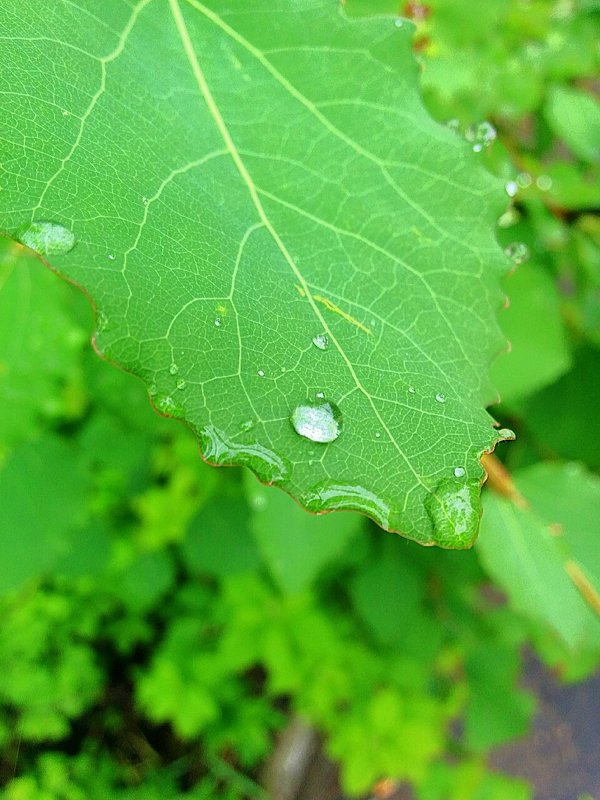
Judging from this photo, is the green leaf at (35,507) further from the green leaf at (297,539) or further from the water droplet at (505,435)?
the water droplet at (505,435)

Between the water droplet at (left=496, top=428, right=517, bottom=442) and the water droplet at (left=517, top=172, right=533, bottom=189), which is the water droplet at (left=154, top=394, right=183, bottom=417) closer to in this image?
the water droplet at (left=496, top=428, right=517, bottom=442)

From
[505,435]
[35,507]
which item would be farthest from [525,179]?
[35,507]

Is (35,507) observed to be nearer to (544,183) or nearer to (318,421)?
(318,421)

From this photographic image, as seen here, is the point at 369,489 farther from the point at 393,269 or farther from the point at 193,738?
the point at 193,738

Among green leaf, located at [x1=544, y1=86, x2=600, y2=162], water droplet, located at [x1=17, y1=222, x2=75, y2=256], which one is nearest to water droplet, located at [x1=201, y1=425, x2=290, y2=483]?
water droplet, located at [x1=17, y1=222, x2=75, y2=256]

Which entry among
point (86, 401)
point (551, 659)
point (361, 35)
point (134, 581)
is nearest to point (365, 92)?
point (361, 35)

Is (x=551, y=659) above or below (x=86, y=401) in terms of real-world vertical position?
below

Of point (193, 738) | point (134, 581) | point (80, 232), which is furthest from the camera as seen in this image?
point (193, 738)
